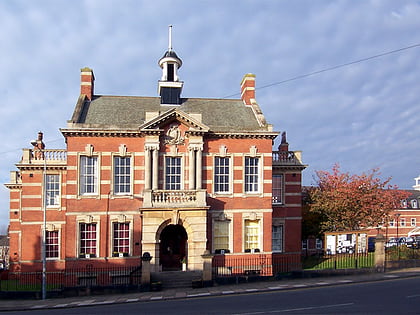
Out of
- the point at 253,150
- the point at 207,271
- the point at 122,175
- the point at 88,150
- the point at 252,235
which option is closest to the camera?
the point at 207,271

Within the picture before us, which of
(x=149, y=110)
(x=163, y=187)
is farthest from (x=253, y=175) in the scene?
(x=149, y=110)

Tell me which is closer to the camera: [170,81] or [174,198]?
[174,198]

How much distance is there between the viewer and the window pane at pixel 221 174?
29.1 metres

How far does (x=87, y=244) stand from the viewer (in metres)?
28.0

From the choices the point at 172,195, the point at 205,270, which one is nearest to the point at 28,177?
the point at 172,195

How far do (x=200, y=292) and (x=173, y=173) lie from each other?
9.54 meters

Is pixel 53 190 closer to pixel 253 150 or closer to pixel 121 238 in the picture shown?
pixel 121 238

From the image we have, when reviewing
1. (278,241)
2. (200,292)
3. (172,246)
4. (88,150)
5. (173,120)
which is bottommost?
(200,292)

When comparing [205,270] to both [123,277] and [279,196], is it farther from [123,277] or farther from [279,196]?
[279,196]

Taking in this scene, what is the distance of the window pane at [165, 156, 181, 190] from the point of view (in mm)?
28688

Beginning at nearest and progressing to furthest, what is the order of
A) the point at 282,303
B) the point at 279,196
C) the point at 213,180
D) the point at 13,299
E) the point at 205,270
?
1. the point at 282,303
2. the point at 13,299
3. the point at 205,270
4. the point at 213,180
5. the point at 279,196

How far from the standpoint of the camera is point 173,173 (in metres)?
28.8

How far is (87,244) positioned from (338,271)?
16587mm

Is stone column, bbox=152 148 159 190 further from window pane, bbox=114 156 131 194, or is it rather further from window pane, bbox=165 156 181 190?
window pane, bbox=114 156 131 194
